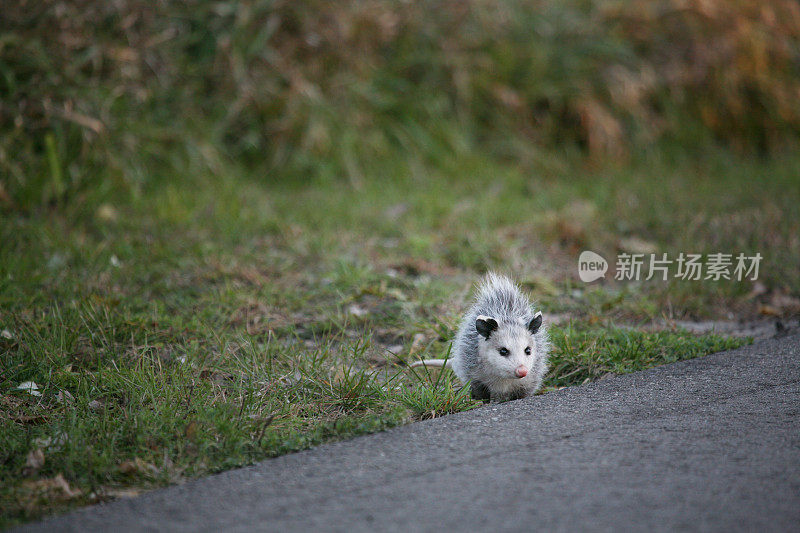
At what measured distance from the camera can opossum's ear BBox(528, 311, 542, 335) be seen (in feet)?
12.4

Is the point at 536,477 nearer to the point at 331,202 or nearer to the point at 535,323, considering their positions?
the point at 535,323

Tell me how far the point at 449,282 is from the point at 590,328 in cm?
109

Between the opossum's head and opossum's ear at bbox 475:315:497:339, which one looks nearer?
the opossum's head

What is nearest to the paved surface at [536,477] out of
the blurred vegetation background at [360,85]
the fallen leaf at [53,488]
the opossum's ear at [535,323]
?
the fallen leaf at [53,488]

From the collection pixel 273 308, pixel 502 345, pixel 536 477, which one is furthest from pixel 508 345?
pixel 273 308

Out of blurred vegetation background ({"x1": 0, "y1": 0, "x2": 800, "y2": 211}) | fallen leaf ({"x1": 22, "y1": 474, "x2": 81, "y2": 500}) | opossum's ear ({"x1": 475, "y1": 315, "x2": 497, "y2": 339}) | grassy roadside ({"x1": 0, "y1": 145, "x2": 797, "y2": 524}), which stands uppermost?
blurred vegetation background ({"x1": 0, "y1": 0, "x2": 800, "y2": 211})

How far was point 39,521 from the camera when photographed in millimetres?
2576

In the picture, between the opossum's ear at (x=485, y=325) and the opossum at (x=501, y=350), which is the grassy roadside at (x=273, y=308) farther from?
the opossum's ear at (x=485, y=325)

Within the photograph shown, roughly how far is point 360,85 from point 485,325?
5074mm

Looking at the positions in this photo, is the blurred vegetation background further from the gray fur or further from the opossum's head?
the opossum's head

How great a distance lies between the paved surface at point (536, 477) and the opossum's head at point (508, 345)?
192mm

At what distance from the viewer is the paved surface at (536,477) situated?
8.16ft

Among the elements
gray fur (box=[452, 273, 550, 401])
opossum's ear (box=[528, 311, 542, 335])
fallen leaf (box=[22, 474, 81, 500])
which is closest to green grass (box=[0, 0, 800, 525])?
fallen leaf (box=[22, 474, 81, 500])

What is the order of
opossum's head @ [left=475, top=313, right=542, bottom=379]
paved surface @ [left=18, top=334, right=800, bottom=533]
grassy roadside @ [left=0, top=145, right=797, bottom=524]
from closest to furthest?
paved surface @ [left=18, top=334, right=800, bottom=533] < grassy roadside @ [left=0, top=145, right=797, bottom=524] < opossum's head @ [left=475, top=313, right=542, bottom=379]
